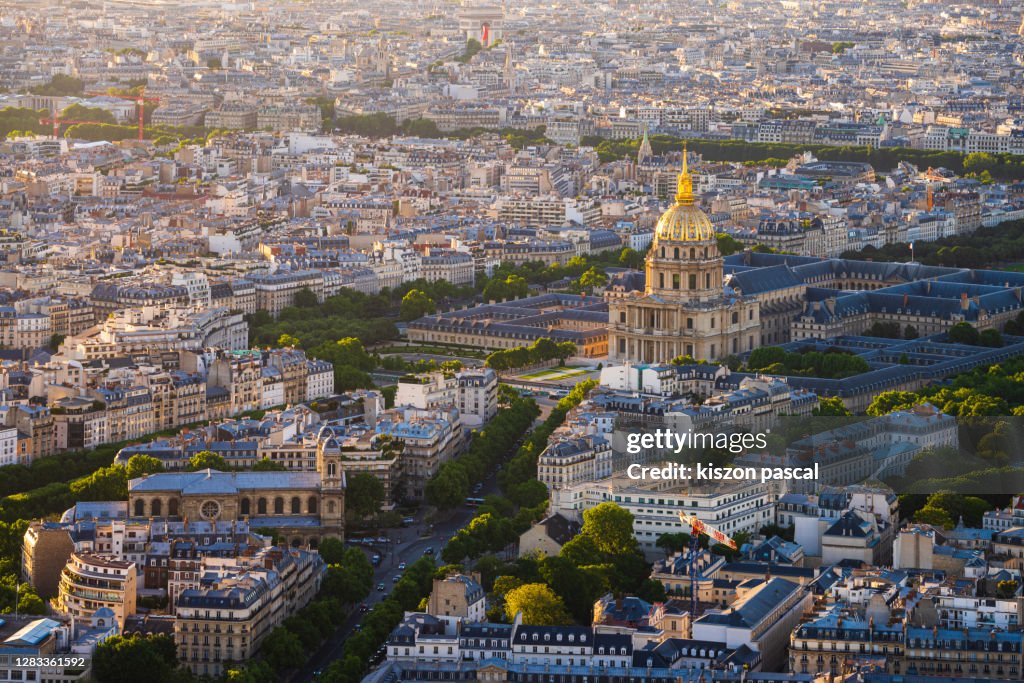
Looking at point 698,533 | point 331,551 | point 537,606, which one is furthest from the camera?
point 331,551

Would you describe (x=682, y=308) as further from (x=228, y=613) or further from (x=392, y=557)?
(x=228, y=613)

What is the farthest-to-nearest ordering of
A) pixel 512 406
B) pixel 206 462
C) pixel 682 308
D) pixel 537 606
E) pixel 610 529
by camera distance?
pixel 682 308 → pixel 512 406 → pixel 206 462 → pixel 610 529 → pixel 537 606

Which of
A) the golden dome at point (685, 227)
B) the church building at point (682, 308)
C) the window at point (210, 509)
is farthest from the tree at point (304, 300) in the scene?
the window at point (210, 509)

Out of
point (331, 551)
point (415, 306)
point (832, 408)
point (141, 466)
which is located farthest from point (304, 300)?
point (331, 551)

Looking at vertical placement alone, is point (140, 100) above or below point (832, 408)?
below

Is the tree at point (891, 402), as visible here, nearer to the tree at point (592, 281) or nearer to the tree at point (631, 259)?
the tree at point (592, 281)

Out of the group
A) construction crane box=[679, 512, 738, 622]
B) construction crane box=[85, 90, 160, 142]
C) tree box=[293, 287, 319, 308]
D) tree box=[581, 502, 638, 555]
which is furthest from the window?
construction crane box=[85, 90, 160, 142]
